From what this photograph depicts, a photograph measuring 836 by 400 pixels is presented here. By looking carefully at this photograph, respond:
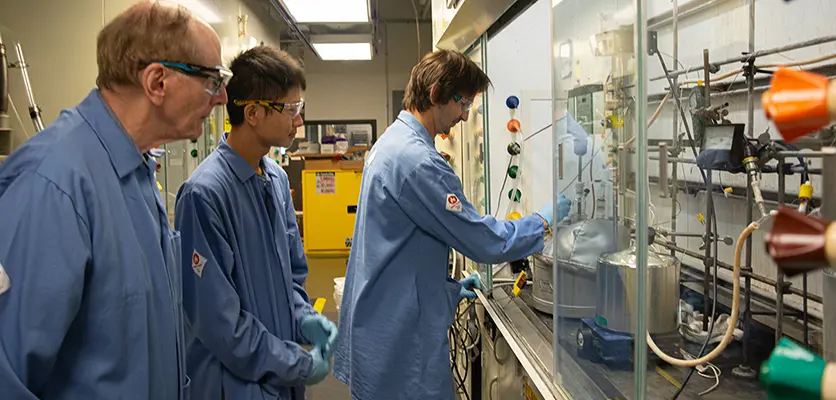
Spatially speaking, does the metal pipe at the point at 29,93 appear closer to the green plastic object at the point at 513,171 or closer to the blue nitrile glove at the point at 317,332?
the blue nitrile glove at the point at 317,332

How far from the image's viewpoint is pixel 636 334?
1.11m

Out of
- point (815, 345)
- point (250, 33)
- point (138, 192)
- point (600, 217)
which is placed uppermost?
point (250, 33)

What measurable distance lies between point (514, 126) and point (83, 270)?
209 cm

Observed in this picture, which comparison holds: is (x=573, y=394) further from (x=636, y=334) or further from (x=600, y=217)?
(x=600, y=217)

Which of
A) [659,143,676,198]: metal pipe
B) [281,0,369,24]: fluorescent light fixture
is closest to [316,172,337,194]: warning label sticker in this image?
[281,0,369,24]: fluorescent light fixture

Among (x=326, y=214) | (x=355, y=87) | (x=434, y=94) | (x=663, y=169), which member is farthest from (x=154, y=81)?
(x=355, y=87)

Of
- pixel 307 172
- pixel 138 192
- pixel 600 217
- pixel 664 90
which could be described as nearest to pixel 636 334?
pixel 600 217

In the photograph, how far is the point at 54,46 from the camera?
2.21 meters

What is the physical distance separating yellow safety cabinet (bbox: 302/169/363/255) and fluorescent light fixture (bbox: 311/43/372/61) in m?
1.09

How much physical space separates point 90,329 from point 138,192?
0.81 ft

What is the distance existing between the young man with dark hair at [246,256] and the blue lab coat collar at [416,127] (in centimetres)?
38

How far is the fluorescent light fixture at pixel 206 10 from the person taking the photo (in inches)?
107

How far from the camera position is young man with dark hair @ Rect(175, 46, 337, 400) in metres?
1.24

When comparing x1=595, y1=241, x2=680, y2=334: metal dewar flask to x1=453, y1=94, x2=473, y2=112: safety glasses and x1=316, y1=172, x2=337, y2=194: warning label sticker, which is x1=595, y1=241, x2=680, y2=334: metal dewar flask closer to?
x1=453, y1=94, x2=473, y2=112: safety glasses
